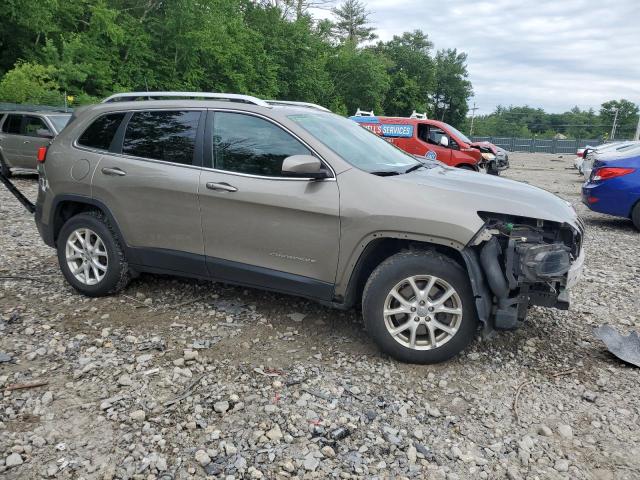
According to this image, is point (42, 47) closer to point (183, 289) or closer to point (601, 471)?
point (183, 289)

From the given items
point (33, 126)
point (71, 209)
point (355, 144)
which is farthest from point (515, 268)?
point (33, 126)

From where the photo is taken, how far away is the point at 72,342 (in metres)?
3.83

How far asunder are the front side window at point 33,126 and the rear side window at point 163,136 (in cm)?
853

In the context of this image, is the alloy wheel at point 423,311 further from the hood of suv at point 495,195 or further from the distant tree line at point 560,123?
the distant tree line at point 560,123

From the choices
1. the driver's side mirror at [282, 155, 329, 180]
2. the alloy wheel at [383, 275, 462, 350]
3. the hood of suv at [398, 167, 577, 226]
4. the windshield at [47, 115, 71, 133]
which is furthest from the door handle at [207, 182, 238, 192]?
the windshield at [47, 115, 71, 133]

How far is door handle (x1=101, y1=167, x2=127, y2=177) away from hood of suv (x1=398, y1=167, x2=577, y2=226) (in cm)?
228

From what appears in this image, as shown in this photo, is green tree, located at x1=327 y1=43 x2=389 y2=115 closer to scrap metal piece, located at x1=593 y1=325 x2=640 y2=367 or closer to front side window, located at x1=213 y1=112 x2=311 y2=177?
front side window, located at x1=213 y1=112 x2=311 y2=177

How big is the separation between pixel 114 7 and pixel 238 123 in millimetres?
23725

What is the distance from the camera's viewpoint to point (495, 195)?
348 cm

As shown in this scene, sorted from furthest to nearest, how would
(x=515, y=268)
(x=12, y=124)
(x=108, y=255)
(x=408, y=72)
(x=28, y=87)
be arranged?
(x=408, y=72)
(x=28, y=87)
(x=12, y=124)
(x=108, y=255)
(x=515, y=268)

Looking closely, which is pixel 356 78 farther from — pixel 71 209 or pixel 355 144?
pixel 355 144

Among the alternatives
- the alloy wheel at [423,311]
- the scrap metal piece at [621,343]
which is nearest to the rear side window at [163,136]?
the alloy wheel at [423,311]

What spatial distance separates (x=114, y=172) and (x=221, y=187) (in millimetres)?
1103

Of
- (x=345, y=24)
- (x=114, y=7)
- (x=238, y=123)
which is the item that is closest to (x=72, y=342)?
(x=238, y=123)
